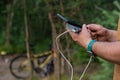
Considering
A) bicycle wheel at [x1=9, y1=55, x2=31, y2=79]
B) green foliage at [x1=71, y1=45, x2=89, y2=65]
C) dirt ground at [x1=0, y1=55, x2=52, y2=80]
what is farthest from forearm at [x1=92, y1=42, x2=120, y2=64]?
bicycle wheel at [x1=9, y1=55, x2=31, y2=79]

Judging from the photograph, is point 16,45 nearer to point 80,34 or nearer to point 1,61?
point 1,61

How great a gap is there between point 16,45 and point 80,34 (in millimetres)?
8309

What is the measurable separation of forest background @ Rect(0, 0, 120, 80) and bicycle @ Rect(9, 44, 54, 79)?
1.71ft

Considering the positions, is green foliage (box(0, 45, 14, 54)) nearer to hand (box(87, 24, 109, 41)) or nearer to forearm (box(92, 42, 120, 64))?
hand (box(87, 24, 109, 41))

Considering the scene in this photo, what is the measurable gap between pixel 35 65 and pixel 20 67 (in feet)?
2.05

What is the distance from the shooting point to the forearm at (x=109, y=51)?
151 centimetres

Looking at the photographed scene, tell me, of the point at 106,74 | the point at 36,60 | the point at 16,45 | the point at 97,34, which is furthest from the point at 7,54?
the point at 97,34

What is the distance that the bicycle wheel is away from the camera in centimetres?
770

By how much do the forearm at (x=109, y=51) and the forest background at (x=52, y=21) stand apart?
1873 millimetres

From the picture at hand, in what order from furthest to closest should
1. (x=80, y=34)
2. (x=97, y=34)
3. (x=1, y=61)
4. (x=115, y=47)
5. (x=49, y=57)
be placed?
(x=1, y=61), (x=49, y=57), (x=97, y=34), (x=80, y=34), (x=115, y=47)

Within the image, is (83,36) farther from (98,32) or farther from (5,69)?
(5,69)

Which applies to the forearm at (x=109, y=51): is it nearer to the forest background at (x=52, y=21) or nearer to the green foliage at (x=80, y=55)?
the forest background at (x=52, y=21)

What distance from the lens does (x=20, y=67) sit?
788 centimetres

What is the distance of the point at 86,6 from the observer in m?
5.04
